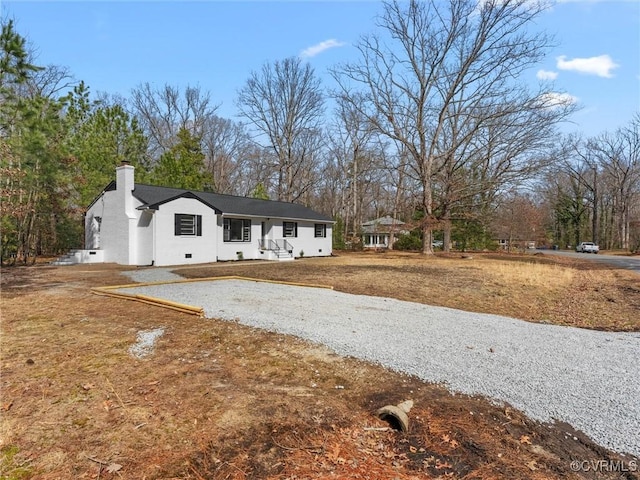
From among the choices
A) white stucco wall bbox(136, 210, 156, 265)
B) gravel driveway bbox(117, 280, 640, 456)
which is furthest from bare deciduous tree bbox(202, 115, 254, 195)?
gravel driveway bbox(117, 280, 640, 456)

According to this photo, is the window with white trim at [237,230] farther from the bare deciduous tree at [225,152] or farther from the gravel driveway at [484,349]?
the bare deciduous tree at [225,152]

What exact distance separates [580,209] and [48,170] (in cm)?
5595

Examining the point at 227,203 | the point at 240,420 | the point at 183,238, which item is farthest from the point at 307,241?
the point at 240,420

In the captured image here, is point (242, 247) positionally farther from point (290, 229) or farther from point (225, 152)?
point (225, 152)

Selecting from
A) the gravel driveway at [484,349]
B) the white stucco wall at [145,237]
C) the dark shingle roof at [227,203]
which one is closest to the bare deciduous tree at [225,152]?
the dark shingle roof at [227,203]

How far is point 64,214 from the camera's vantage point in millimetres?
18234

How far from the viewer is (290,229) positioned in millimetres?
22375

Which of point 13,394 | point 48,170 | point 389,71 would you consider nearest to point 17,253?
point 48,170

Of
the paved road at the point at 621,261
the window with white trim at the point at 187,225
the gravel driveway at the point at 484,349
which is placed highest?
the window with white trim at the point at 187,225

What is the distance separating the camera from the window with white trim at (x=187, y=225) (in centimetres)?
1616

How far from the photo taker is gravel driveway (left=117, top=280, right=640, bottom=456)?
3.21 m

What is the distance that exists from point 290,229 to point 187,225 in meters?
7.24

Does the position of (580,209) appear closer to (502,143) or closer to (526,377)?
(502,143)

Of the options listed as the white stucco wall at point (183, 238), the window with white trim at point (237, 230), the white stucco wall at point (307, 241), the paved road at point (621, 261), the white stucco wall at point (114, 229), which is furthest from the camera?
the white stucco wall at point (307, 241)
